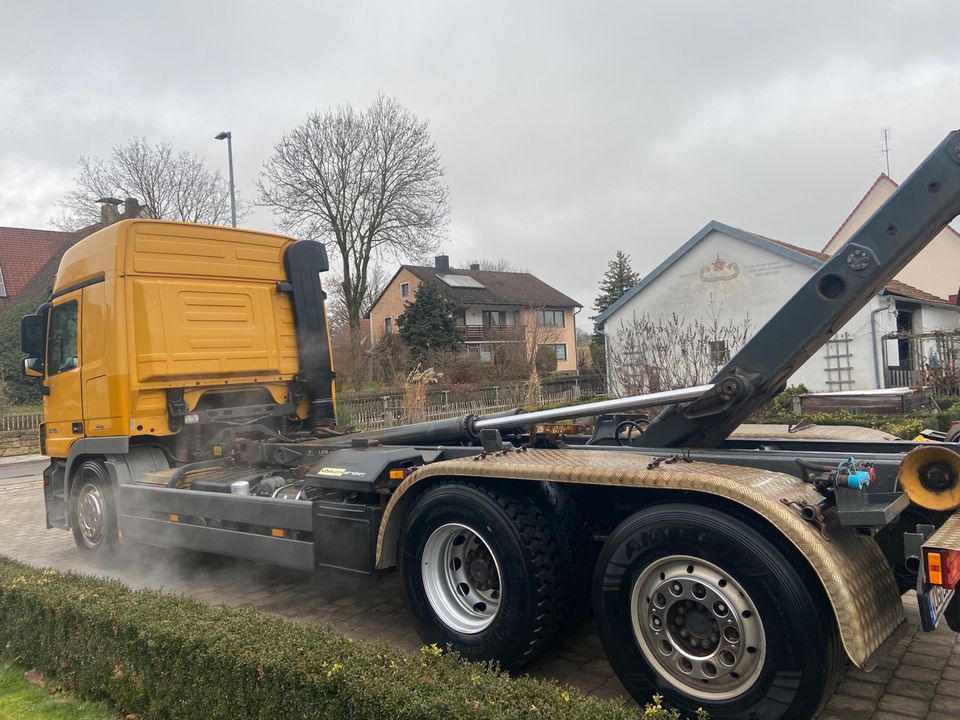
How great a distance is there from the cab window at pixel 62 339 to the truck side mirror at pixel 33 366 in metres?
0.21

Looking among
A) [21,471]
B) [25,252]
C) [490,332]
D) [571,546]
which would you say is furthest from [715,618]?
[490,332]

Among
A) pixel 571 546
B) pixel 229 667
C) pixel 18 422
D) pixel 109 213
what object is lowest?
pixel 229 667

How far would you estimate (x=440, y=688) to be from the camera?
113 inches

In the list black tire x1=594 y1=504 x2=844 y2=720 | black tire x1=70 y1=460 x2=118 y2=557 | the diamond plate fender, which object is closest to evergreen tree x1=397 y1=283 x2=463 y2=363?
black tire x1=70 y1=460 x2=118 y2=557

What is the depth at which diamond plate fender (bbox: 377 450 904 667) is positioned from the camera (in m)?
2.95

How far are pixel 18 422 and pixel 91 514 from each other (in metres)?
18.5

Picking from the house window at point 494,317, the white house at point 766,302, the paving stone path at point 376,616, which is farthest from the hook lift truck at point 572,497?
the house window at point 494,317

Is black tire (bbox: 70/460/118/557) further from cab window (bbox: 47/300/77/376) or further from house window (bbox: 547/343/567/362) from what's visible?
house window (bbox: 547/343/567/362)

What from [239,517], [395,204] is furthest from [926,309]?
[239,517]

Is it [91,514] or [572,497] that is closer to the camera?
[572,497]

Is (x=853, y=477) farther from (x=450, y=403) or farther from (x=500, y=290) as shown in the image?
(x=500, y=290)

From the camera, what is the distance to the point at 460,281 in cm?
5394

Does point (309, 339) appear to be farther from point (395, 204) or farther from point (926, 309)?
point (395, 204)

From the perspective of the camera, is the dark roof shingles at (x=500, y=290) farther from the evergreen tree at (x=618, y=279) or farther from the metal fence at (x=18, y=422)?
the metal fence at (x=18, y=422)
